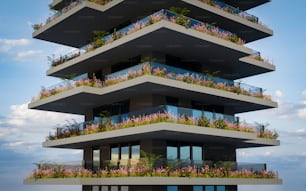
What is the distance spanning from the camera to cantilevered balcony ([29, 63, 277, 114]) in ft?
74.5

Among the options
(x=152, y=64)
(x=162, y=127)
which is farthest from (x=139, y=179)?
(x=152, y=64)

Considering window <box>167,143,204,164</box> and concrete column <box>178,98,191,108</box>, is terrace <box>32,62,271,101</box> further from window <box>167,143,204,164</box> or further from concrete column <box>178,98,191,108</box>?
window <box>167,143,204,164</box>

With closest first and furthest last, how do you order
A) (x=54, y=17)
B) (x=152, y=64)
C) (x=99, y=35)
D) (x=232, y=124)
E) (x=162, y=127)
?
(x=162, y=127), (x=152, y=64), (x=232, y=124), (x=99, y=35), (x=54, y=17)

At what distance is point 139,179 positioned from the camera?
21.0m

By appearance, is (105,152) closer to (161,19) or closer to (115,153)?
(115,153)

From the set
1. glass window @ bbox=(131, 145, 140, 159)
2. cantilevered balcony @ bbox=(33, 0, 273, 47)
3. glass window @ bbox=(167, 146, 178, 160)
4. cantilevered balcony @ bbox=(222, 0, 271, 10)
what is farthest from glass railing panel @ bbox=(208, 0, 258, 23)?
glass window @ bbox=(131, 145, 140, 159)

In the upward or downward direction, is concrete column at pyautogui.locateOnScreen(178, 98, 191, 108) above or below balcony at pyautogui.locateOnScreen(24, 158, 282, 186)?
above

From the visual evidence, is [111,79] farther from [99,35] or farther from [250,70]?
[250,70]

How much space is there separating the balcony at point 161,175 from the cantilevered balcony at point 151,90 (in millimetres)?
4211

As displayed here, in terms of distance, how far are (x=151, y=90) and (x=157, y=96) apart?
887 millimetres

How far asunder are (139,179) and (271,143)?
12.1 metres

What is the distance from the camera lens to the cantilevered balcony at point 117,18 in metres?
26.0

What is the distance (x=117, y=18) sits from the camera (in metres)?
28.0

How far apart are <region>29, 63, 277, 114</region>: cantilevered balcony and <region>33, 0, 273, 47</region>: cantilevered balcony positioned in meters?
4.54
